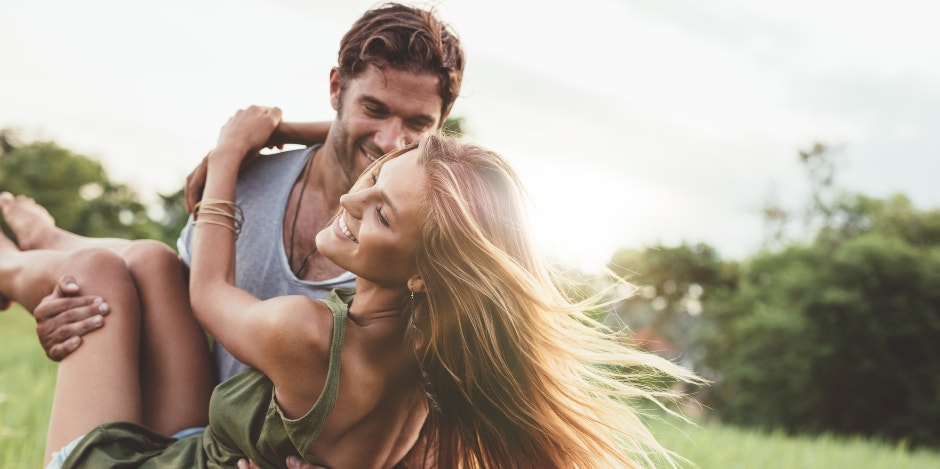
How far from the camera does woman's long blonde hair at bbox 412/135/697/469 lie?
1.98 metres

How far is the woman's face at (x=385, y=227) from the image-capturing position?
1.94 meters

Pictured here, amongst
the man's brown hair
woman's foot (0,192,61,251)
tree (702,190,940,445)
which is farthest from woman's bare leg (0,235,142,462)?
tree (702,190,940,445)

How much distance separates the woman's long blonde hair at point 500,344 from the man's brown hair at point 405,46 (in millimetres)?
1044

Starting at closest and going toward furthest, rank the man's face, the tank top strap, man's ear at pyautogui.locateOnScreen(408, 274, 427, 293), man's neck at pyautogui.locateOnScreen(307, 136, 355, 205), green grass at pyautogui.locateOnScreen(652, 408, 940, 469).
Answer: the tank top strap < man's ear at pyautogui.locateOnScreen(408, 274, 427, 293) < the man's face < man's neck at pyautogui.locateOnScreen(307, 136, 355, 205) < green grass at pyautogui.locateOnScreen(652, 408, 940, 469)

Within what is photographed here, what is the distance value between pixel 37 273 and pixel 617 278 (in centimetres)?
194

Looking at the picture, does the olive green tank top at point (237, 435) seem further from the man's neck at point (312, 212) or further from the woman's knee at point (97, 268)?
the man's neck at point (312, 212)

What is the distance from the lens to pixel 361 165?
3.06 meters

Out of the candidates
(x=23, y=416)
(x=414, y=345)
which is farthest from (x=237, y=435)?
(x=23, y=416)

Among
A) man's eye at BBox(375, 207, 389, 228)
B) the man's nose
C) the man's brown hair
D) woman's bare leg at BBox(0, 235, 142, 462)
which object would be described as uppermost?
the man's brown hair

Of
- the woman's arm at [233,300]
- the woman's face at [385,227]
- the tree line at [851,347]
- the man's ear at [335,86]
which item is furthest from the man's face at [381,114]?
the tree line at [851,347]

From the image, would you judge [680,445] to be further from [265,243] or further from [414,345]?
[414,345]

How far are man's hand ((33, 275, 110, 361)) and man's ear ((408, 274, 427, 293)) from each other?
3.41 ft

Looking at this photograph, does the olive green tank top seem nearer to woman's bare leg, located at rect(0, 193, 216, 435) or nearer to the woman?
the woman

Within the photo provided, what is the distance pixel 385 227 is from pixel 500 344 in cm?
47
